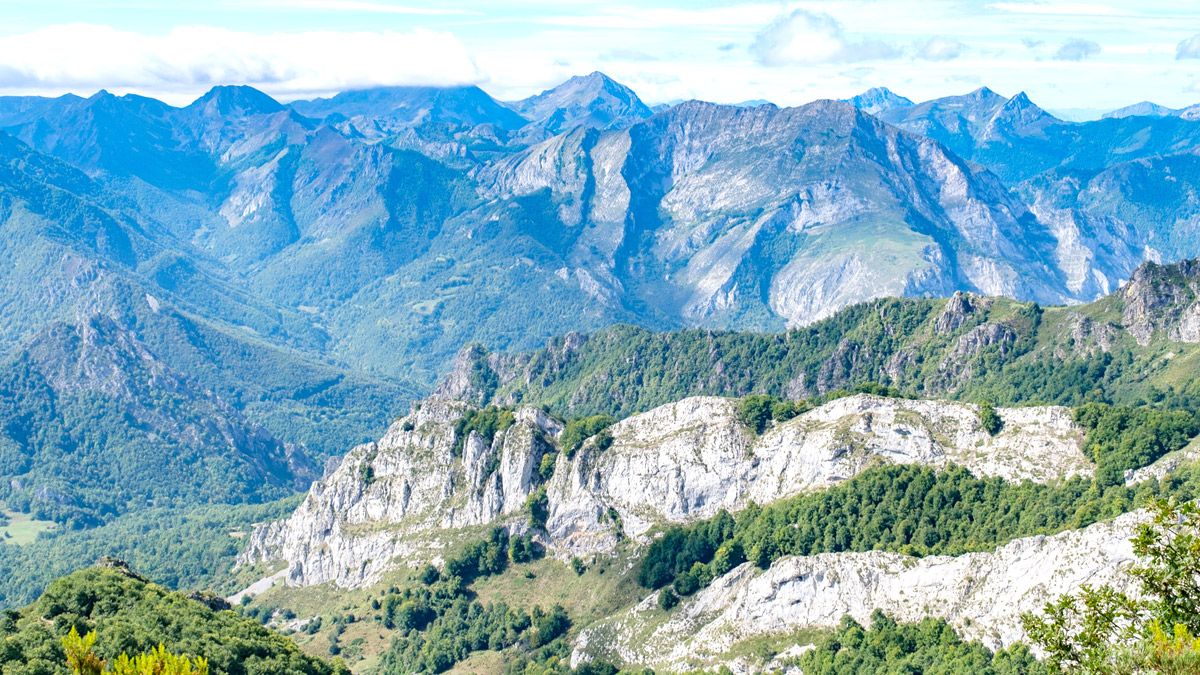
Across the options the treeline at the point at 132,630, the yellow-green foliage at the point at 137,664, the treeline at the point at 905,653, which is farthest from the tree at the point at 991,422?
the yellow-green foliage at the point at 137,664

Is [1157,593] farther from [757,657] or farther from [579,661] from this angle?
[579,661]

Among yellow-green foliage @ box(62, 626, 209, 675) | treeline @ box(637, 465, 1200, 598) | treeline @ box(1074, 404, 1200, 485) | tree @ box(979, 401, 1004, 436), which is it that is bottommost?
treeline @ box(637, 465, 1200, 598)

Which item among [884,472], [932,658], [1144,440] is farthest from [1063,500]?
[932,658]

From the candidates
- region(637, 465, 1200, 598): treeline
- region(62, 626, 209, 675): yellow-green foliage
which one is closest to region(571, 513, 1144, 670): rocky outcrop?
region(637, 465, 1200, 598): treeline

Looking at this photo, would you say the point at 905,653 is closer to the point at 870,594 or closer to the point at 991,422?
the point at 870,594

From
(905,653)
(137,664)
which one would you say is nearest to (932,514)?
(905,653)

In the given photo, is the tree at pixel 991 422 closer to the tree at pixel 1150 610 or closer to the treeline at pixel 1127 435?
the treeline at pixel 1127 435

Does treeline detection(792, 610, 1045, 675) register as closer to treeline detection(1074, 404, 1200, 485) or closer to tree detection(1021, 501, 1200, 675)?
treeline detection(1074, 404, 1200, 485)
